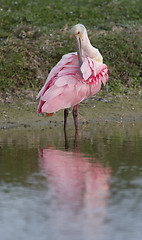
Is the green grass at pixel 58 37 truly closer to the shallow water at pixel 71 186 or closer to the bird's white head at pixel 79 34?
the bird's white head at pixel 79 34

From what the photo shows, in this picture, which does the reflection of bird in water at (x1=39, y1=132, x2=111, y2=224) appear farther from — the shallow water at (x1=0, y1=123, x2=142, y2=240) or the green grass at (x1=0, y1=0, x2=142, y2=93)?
the green grass at (x1=0, y1=0, x2=142, y2=93)

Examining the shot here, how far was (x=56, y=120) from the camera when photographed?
985 centimetres

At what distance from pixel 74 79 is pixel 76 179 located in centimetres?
309

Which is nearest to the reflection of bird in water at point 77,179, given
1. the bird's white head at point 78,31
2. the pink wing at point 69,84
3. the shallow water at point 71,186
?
the shallow water at point 71,186

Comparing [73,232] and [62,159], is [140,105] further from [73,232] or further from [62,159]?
[73,232]

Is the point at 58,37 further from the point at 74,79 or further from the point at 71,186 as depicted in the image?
the point at 71,186

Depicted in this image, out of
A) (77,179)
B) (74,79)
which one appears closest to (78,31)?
(74,79)

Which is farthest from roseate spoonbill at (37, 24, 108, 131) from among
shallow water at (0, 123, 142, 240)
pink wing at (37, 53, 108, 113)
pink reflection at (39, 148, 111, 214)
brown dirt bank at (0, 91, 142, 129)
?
pink reflection at (39, 148, 111, 214)

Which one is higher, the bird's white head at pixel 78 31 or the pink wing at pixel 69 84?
the bird's white head at pixel 78 31

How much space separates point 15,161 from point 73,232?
2689 millimetres

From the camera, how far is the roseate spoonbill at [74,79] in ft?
27.1

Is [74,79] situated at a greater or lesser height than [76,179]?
greater

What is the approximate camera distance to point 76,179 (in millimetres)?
5555

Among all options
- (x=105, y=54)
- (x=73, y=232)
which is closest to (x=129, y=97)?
(x=105, y=54)
